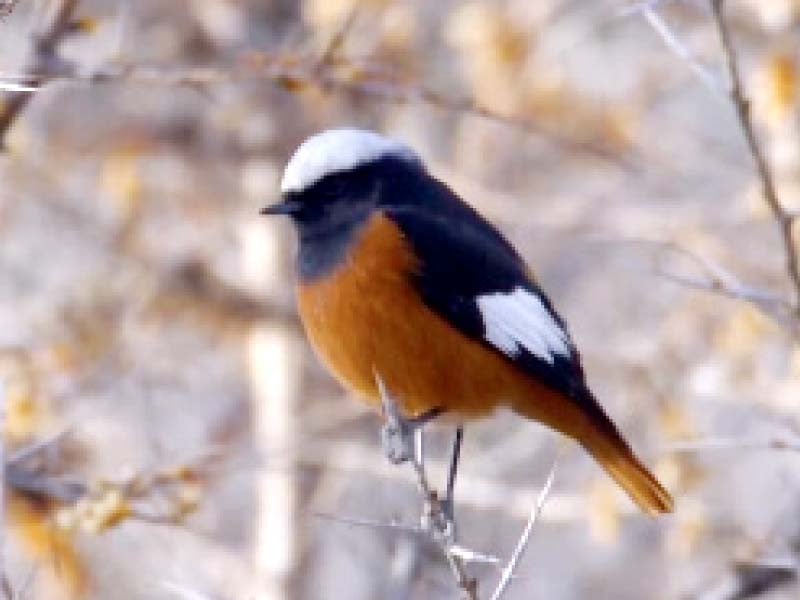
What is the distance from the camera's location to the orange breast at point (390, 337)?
14.2ft

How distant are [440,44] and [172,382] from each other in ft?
6.14

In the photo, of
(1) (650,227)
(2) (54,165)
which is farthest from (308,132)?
(1) (650,227)

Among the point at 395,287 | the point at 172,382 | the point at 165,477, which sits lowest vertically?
the point at 172,382

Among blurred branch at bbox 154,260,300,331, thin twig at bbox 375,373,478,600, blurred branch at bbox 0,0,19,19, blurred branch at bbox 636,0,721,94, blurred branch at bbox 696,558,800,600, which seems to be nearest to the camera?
blurred branch at bbox 0,0,19,19

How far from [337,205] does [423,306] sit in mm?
358

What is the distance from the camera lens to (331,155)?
461 cm

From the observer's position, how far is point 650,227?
7.19 meters

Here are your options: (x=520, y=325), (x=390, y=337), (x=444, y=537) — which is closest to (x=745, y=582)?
(x=520, y=325)

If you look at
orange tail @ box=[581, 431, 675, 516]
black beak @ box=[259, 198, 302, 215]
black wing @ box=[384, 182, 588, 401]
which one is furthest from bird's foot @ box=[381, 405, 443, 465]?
black beak @ box=[259, 198, 302, 215]

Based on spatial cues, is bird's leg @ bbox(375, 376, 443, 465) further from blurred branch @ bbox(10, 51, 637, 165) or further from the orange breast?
blurred branch @ bbox(10, 51, 637, 165)

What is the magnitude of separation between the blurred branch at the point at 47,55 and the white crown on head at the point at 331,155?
716mm

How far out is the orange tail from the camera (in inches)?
178

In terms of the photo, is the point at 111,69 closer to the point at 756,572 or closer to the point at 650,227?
the point at 756,572

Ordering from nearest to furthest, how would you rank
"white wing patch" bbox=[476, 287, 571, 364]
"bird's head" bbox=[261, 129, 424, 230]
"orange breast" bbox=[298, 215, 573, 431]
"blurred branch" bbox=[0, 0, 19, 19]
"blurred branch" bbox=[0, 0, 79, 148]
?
1. "blurred branch" bbox=[0, 0, 19, 19]
2. "blurred branch" bbox=[0, 0, 79, 148]
3. "orange breast" bbox=[298, 215, 573, 431]
4. "white wing patch" bbox=[476, 287, 571, 364]
5. "bird's head" bbox=[261, 129, 424, 230]
